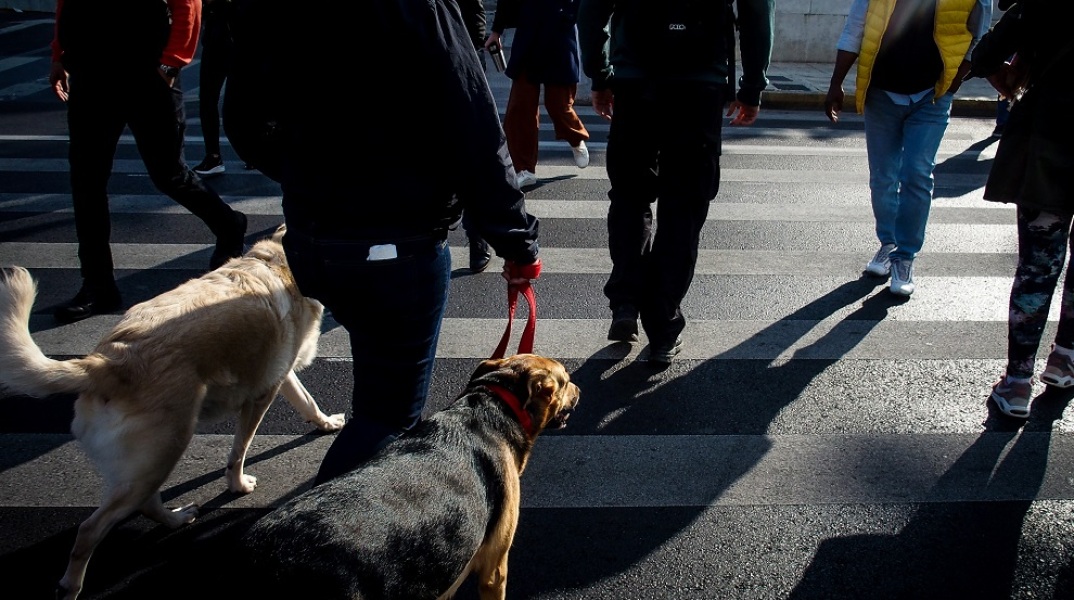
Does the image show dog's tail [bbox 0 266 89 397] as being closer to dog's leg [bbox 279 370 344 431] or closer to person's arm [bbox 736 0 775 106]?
dog's leg [bbox 279 370 344 431]

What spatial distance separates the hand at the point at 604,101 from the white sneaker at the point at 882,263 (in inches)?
85.7

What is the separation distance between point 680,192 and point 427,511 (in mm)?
2299

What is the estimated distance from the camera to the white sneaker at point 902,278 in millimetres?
5117

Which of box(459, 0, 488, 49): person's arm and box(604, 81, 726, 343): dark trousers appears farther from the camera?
box(459, 0, 488, 49): person's arm

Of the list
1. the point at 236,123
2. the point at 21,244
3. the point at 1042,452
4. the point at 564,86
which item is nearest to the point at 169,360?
the point at 236,123

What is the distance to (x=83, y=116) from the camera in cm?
435

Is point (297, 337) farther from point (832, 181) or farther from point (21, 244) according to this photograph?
point (832, 181)

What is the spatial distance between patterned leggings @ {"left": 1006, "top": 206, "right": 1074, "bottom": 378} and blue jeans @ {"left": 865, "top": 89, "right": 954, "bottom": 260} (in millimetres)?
1334

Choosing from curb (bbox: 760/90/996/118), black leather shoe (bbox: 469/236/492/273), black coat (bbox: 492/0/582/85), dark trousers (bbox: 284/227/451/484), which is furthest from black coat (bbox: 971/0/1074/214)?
curb (bbox: 760/90/996/118)

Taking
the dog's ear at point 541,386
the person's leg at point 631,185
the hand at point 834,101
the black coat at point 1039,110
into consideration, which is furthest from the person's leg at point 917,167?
the dog's ear at point 541,386

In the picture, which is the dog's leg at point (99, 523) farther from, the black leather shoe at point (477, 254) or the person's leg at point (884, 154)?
the person's leg at point (884, 154)

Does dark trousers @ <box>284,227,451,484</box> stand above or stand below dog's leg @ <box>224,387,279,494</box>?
above

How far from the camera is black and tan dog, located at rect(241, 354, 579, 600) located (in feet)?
6.42

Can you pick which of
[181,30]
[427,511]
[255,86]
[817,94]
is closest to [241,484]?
[427,511]
